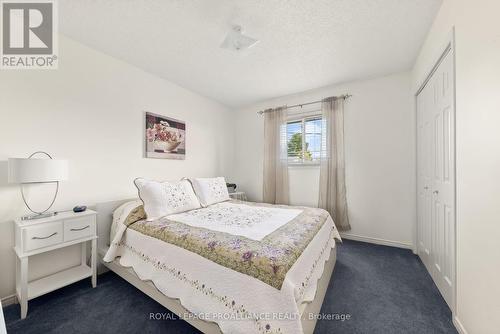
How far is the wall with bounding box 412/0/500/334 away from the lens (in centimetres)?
107

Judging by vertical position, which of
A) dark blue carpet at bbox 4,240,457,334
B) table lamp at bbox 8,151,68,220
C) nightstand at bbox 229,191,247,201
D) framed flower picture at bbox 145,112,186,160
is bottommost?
dark blue carpet at bbox 4,240,457,334

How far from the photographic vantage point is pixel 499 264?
1.02 meters

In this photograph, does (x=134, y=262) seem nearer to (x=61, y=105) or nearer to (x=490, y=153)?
(x=61, y=105)

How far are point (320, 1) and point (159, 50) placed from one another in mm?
1786

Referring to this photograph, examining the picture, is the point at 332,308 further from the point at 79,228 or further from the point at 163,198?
the point at 79,228

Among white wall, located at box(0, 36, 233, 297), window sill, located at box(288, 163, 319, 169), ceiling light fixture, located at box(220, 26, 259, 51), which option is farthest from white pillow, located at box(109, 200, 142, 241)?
window sill, located at box(288, 163, 319, 169)

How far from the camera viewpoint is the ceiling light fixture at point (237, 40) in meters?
1.85

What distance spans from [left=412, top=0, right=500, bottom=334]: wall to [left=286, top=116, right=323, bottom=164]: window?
2.00m

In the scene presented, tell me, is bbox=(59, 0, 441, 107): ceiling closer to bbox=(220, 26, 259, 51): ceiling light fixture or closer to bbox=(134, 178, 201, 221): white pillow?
bbox=(220, 26, 259, 51): ceiling light fixture

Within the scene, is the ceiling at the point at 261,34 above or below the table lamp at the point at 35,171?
above

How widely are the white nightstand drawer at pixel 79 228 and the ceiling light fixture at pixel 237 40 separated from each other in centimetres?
216

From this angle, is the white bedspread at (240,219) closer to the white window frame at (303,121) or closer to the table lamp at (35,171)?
the table lamp at (35,171)

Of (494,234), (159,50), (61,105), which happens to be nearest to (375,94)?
(494,234)

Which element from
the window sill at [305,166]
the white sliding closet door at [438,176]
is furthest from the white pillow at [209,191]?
the white sliding closet door at [438,176]
